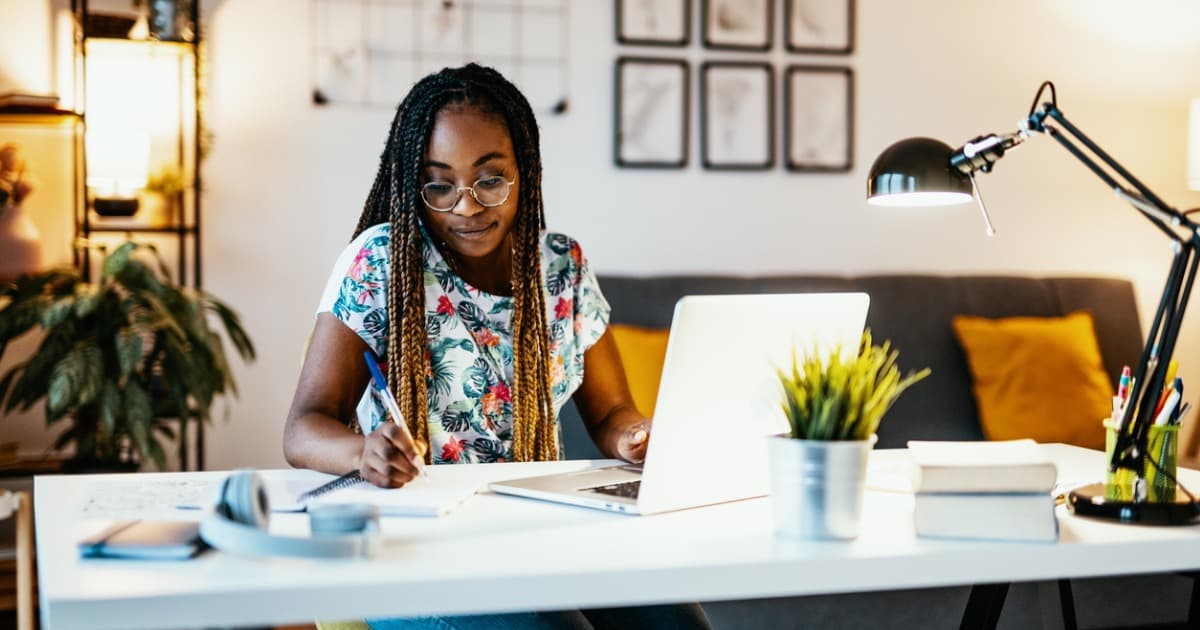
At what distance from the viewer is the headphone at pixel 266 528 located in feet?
2.98

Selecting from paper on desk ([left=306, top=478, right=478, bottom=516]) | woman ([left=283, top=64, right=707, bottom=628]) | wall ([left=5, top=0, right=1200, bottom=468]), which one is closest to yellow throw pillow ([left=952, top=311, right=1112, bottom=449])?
wall ([left=5, top=0, right=1200, bottom=468])

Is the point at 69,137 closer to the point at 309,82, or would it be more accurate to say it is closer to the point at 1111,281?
the point at 309,82

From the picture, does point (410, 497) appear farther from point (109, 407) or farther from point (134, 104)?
point (134, 104)

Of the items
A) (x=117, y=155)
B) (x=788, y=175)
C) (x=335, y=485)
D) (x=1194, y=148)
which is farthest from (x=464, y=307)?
(x=1194, y=148)

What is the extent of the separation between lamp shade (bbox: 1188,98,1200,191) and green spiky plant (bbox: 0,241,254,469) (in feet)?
8.69

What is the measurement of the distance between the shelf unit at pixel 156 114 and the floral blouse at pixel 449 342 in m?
1.52

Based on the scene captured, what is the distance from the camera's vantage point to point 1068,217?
361 centimetres

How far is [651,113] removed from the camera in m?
3.30

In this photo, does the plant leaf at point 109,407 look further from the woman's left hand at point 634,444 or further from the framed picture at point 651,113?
the woman's left hand at point 634,444

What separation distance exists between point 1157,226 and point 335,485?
2.79 ft

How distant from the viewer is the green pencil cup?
1160mm

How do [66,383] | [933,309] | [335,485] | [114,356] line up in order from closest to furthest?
[335,485]
[66,383]
[114,356]
[933,309]

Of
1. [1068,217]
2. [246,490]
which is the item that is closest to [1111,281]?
[1068,217]

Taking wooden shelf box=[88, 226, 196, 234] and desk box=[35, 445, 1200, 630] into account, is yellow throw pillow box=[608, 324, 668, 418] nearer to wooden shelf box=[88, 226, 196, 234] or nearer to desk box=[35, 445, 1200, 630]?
wooden shelf box=[88, 226, 196, 234]
